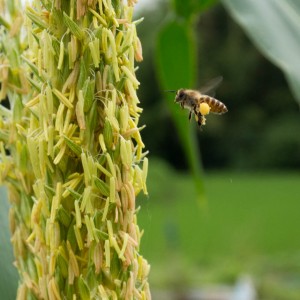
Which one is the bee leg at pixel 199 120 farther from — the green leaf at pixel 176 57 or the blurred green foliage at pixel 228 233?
the blurred green foliage at pixel 228 233

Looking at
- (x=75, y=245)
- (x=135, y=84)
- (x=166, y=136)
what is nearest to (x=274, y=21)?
(x=135, y=84)

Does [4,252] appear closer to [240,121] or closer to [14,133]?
[14,133]

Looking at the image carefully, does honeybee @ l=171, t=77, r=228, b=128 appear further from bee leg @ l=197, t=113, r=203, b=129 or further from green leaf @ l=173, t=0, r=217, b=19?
green leaf @ l=173, t=0, r=217, b=19

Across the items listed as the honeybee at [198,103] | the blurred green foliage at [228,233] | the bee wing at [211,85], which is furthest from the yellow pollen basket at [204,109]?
the blurred green foliage at [228,233]

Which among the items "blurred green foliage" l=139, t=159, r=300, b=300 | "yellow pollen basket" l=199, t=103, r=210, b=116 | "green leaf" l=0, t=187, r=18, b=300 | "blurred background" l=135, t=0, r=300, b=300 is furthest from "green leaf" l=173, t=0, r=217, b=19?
"blurred green foliage" l=139, t=159, r=300, b=300

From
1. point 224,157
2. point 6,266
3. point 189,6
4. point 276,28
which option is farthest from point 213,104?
point 224,157

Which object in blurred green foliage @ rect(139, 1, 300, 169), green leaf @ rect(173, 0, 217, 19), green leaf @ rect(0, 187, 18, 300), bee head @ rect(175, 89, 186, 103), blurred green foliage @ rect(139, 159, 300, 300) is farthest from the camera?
blurred green foliage @ rect(139, 1, 300, 169)
